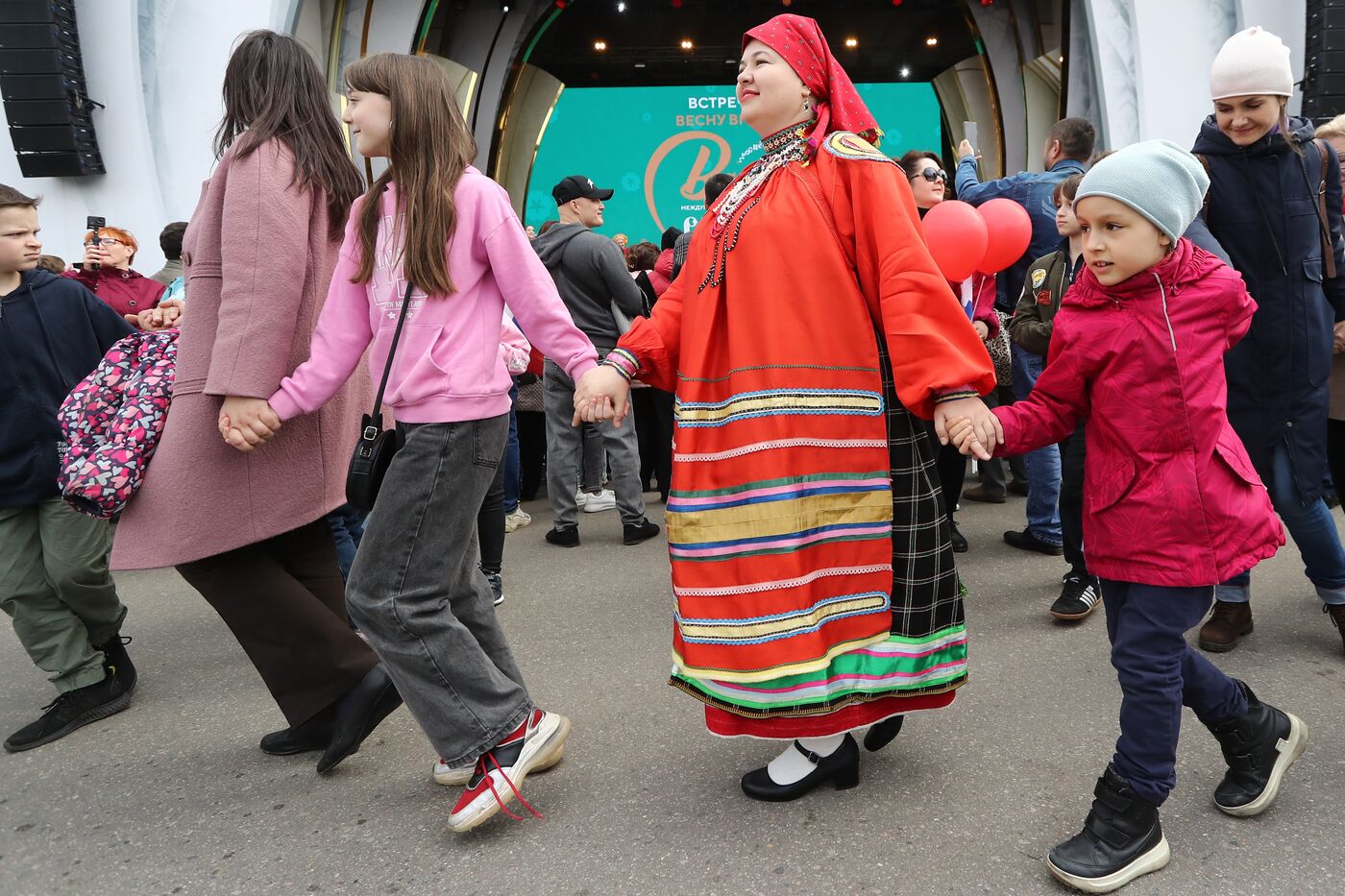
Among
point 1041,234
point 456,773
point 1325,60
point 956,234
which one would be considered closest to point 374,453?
point 456,773

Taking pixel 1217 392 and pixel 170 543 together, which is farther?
pixel 170 543

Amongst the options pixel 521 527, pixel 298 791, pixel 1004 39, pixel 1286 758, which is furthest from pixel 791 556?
pixel 1004 39

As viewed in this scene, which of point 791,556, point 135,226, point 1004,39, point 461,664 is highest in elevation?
point 1004,39

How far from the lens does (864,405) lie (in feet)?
6.54

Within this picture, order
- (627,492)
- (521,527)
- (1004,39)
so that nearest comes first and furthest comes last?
(627,492) → (521,527) → (1004,39)

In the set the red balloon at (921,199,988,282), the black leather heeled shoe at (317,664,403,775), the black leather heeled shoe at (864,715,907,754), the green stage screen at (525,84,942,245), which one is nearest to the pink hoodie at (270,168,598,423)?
the black leather heeled shoe at (317,664,403,775)

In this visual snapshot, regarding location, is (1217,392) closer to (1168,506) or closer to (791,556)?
(1168,506)

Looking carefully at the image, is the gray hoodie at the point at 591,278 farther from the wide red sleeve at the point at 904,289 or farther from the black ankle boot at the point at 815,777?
the black ankle boot at the point at 815,777

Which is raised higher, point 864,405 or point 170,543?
point 864,405

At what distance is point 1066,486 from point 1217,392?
4.48ft

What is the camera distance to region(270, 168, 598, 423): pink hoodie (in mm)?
2070

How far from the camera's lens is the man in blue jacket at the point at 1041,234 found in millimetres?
4184

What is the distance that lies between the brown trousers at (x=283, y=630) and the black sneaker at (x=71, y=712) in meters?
0.96

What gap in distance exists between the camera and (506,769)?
7.13 feet
